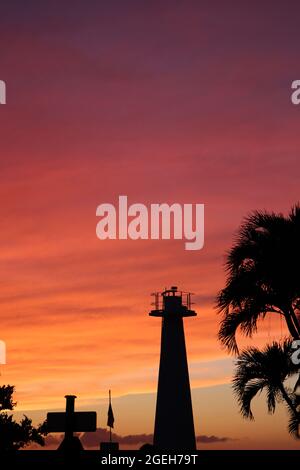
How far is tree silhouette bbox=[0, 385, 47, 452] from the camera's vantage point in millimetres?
22750

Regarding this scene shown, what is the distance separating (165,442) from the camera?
47656 millimetres

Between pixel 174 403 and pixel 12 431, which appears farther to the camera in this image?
pixel 174 403

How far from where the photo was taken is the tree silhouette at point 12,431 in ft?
74.6

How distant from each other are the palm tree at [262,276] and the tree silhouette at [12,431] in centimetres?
580

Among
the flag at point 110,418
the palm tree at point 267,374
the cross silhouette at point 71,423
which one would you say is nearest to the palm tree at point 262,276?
the palm tree at point 267,374

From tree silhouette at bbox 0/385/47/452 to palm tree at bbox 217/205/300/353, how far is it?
19.0ft

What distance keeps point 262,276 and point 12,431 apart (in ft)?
25.0

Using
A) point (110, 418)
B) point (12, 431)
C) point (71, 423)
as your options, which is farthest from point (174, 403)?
point (71, 423)

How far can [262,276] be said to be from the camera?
20766 mm

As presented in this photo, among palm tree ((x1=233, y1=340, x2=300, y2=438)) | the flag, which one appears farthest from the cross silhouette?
the flag

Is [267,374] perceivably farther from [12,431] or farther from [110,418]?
[110,418]

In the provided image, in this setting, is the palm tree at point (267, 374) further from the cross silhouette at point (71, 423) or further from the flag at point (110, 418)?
the flag at point (110, 418)
